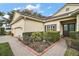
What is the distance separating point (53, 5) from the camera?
496 centimetres

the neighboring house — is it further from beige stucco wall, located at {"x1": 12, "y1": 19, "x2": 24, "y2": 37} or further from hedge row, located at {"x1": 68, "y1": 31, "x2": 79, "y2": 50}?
hedge row, located at {"x1": 68, "y1": 31, "x2": 79, "y2": 50}

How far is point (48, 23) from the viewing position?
16.7 feet

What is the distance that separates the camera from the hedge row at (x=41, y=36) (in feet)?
16.5

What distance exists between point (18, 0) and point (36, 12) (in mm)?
495

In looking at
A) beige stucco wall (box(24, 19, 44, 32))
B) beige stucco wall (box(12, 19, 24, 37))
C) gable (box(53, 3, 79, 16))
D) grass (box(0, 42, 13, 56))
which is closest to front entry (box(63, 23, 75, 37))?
gable (box(53, 3, 79, 16))

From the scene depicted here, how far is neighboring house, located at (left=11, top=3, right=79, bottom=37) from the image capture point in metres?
4.99

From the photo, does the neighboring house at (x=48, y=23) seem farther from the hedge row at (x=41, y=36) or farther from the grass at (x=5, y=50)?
the grass at (x=5, y=50)

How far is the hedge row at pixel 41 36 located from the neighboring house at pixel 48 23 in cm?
10

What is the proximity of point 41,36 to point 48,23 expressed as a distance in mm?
350

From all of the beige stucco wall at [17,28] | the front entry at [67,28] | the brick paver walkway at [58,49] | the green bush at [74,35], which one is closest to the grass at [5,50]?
the beige stucco wall at [17,28]

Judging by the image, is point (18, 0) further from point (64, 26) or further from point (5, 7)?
point (64, 26)

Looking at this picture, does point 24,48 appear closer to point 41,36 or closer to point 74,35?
point 41,36

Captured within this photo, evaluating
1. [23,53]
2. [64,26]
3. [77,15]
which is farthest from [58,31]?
[23,53]

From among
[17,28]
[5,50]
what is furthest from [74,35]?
[5,50]
